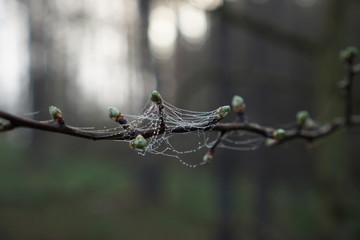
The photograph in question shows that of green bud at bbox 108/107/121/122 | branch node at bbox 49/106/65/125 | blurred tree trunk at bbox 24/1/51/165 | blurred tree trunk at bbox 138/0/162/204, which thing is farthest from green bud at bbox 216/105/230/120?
blurred tree trunk at bbox 24/1/51/165

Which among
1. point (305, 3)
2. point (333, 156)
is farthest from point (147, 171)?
point (333, 156)

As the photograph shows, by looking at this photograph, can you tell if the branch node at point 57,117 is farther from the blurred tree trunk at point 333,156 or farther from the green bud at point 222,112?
the blurred tree trunk at point 333,156

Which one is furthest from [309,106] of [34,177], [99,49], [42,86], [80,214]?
[99,49]

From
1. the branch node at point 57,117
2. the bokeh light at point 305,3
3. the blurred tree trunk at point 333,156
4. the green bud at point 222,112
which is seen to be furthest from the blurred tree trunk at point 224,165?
the branch node at point 57,117

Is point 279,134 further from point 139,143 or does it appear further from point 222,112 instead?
point 139,143

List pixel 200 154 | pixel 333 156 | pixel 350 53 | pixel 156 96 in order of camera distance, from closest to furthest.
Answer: pixel 156 96
pixel 350 53
pixel 333 156
pixel 200 154

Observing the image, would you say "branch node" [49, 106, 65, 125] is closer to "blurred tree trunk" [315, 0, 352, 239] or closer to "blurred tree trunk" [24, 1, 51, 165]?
"blurred tree trunk" [315, 0, 352, 239]

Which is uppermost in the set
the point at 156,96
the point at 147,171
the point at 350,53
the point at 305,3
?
the point at 305,3

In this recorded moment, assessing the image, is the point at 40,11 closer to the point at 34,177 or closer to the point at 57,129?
the point at 34,177
